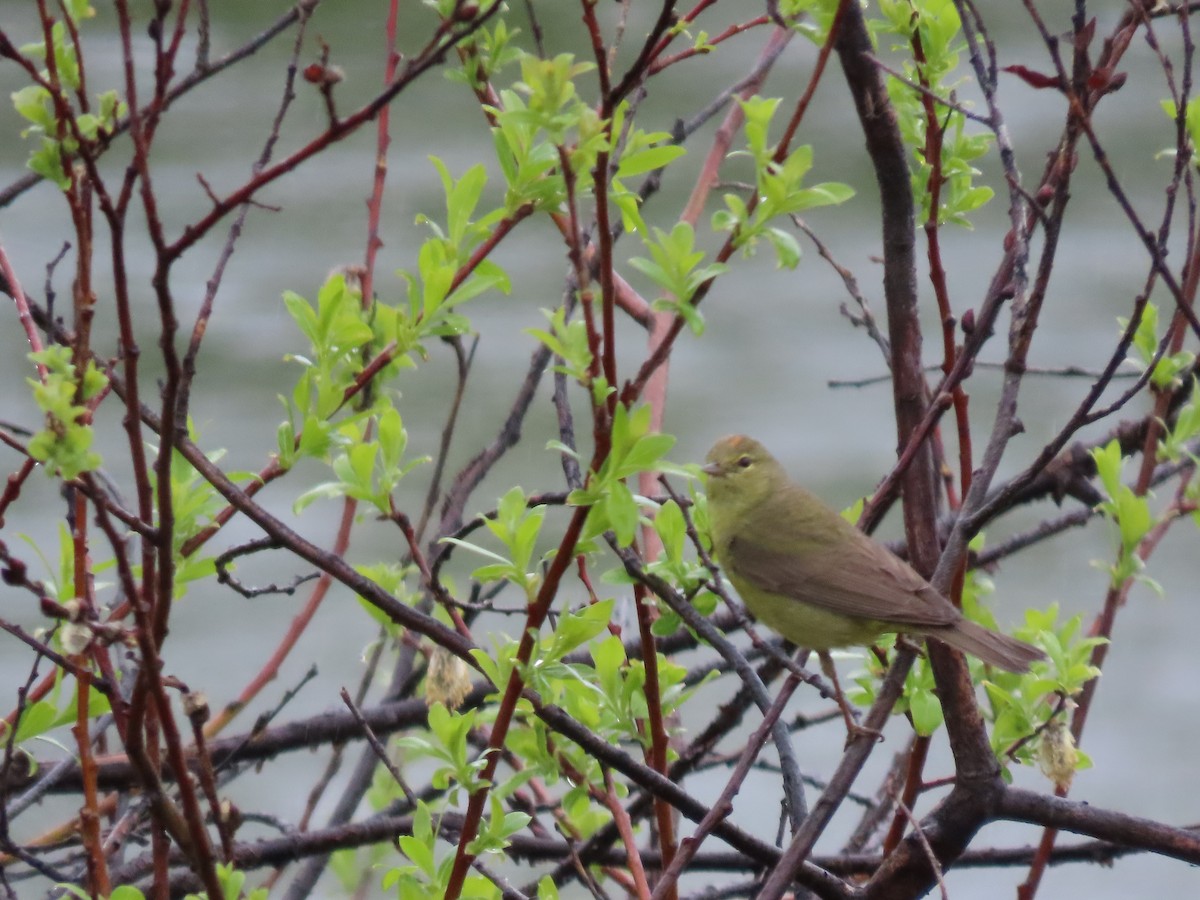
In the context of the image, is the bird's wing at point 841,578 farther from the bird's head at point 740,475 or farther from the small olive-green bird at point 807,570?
the bird's head at point 740,475

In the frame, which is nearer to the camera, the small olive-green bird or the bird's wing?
the small olive-green bird

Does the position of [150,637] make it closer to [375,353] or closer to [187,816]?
[187,816]

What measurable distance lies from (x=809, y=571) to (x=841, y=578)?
7cm

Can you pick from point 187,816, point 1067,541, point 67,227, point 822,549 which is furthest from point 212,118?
point 187,816

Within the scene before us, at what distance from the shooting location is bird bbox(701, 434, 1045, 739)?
5.87 ft

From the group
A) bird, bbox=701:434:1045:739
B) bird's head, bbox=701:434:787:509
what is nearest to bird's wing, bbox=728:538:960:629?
bird, bbox=701:434:1045:739

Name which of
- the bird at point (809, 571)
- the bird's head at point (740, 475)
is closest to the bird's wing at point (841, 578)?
the bird at point (809, 571)

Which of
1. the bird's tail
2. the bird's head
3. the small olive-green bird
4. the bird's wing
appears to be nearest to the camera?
the bird's tail

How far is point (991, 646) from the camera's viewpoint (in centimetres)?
173

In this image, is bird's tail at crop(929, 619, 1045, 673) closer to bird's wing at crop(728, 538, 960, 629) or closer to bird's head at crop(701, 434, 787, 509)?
bird's wing at crop(728, 538, 960, 629)

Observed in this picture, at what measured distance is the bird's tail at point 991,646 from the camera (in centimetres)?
171

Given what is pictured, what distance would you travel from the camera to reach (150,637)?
3.17 feet

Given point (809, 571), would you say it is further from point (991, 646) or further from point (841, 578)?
point (991, 646)

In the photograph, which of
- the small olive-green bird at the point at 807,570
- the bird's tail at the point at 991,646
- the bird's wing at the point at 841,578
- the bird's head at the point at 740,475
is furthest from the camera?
the bird's head at the point at 740,475
